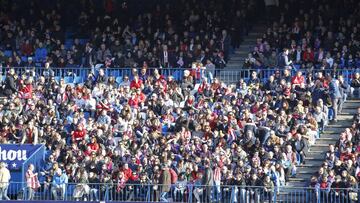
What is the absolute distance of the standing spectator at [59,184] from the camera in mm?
43750

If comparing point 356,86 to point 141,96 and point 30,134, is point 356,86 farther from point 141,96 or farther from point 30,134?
point 30,134

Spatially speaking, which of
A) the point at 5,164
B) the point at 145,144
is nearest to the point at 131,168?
the point at 145,144

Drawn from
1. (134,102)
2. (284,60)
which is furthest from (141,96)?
(284,60)

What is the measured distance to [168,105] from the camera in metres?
46.8

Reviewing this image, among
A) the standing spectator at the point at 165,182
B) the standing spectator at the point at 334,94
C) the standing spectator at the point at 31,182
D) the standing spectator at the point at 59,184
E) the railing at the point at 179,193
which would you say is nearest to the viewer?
the railing at the point at 179,193

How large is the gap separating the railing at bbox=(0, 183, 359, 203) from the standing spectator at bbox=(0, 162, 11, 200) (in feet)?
0.95

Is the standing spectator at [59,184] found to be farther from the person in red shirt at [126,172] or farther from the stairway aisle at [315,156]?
the stairway aisle at [315,156]

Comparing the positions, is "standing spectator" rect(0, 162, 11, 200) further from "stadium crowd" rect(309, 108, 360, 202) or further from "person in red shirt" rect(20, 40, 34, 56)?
"stadium crowd" rect(309, 108, 360, 202)

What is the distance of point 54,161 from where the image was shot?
147 ft

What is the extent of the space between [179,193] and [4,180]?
567 cm

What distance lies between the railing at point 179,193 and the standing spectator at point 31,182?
0.03 m

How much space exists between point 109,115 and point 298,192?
7678 mm

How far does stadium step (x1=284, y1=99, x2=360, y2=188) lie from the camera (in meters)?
43.7

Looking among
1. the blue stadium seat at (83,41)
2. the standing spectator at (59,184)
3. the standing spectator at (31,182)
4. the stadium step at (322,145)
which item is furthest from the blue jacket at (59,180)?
the blue stadium seat at (83,41)
